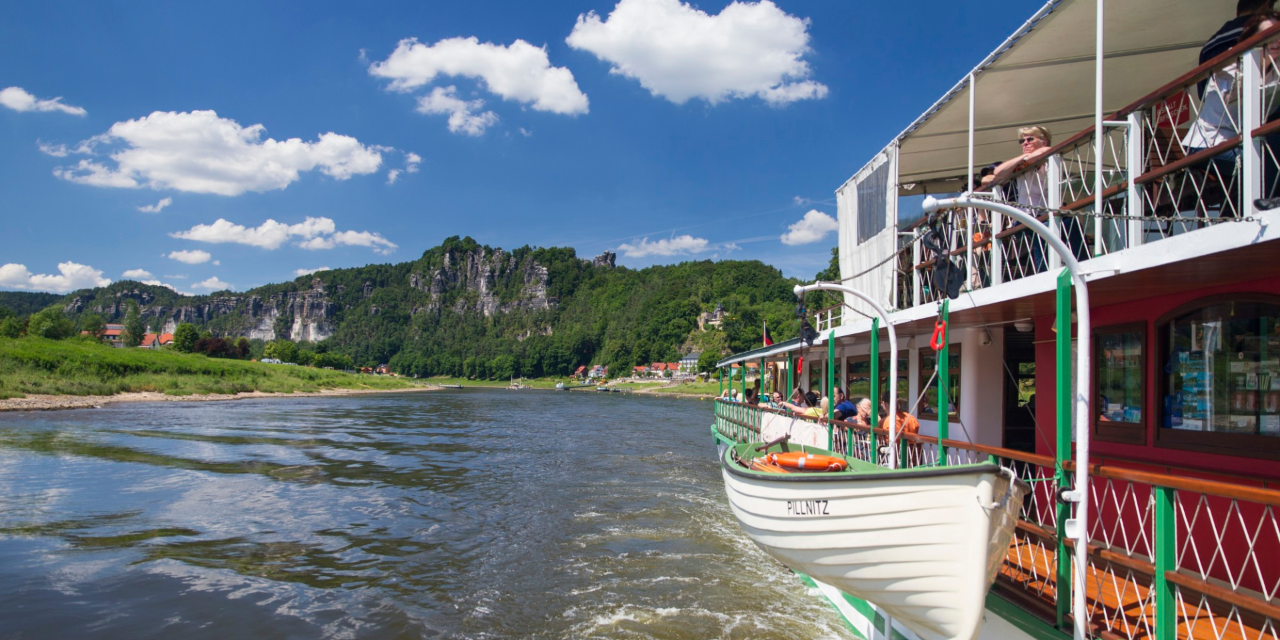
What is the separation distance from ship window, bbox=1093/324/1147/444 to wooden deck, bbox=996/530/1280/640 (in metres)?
1.49

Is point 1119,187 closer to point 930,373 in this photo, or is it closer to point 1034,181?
point 1034,181

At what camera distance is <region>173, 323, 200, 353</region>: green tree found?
99250mm

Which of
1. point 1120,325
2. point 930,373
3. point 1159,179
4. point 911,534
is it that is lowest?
point 911,534

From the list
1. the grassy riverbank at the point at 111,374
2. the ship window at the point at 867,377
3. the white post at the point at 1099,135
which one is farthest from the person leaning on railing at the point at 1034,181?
the grassy riverbank at the point at 111,374

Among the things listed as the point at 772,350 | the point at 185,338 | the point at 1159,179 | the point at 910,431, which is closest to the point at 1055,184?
the point at 1159,179

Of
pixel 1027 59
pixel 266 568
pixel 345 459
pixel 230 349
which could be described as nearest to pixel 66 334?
pixel 230 349

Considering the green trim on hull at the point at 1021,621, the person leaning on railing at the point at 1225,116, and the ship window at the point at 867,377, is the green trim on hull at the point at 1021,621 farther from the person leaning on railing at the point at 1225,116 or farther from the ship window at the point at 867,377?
the ship window at the point at 867,377

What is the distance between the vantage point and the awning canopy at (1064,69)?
607 cm

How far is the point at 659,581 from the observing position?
10102mm

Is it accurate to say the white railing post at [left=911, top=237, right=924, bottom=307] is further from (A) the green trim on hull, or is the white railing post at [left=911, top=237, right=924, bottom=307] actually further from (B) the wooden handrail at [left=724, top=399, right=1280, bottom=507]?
(A) the green trim on hull

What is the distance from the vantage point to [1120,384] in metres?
6.62

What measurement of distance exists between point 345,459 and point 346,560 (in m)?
12.9

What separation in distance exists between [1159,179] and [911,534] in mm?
3148

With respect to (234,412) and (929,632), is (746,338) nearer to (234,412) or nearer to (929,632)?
(234,412)
